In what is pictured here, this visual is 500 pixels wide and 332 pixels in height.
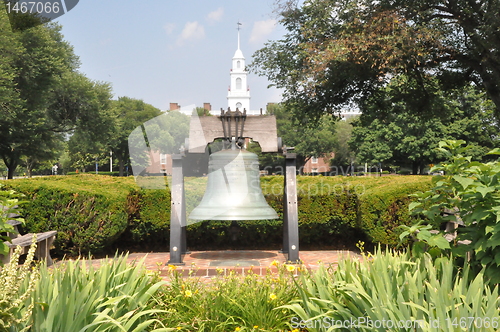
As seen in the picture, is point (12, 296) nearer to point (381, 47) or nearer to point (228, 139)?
point (228, 139)

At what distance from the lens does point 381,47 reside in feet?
36.3

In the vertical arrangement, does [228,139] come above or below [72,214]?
above

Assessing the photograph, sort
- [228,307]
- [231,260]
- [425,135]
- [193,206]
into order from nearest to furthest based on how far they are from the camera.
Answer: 1. [228,307]
2. [231,260]
3. [193,206]
4. [425,135]

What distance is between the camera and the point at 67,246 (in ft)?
22.9

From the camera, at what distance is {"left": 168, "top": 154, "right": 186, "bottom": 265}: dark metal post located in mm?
5809

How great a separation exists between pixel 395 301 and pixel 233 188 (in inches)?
129

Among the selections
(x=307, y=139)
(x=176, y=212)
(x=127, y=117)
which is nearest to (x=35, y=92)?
(x=176, y=212)

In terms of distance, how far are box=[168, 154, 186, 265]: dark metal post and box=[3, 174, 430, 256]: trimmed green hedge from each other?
0.91m

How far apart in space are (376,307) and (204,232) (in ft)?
18.8

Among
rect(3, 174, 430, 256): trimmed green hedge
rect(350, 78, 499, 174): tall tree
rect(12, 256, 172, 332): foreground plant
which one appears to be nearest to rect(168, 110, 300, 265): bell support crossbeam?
rect(3, 174, 430, 256): trimmed green hedge

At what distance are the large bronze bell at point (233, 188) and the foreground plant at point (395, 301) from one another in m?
2.23

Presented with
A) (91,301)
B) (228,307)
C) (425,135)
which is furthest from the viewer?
(425,135)

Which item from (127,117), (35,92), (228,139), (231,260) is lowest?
(231,260)

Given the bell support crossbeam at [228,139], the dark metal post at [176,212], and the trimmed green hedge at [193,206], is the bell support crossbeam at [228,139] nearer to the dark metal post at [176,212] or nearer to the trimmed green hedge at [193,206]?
the dark metal post at [176,212]
